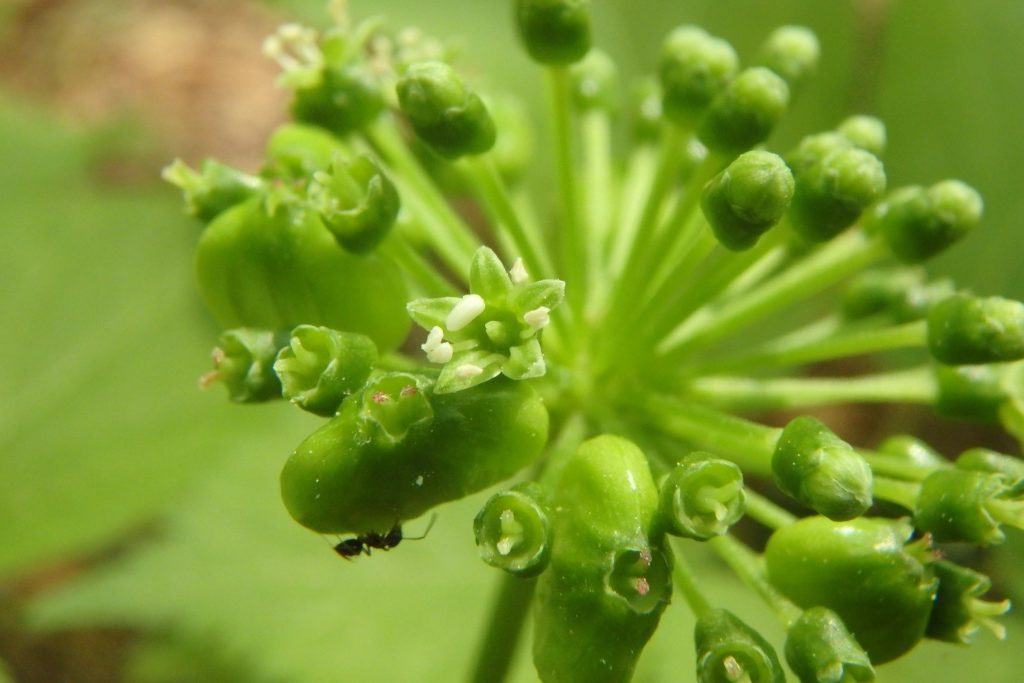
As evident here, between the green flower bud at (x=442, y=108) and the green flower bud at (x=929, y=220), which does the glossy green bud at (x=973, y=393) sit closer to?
the green flower bud at (x=929, y=220)

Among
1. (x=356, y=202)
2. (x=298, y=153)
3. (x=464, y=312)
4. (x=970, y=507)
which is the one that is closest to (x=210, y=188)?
(x=298, y=153)

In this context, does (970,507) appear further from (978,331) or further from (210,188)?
(210,188)

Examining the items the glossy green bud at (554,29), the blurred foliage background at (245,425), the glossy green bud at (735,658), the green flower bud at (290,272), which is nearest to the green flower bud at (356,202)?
the green flower bud at (290,272)

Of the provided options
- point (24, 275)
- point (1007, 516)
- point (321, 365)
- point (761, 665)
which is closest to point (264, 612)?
point (24, 275)

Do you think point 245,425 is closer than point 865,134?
No

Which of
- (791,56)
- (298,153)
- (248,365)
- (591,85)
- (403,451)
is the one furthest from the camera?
(591,85)

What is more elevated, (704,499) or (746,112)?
(746,112)
